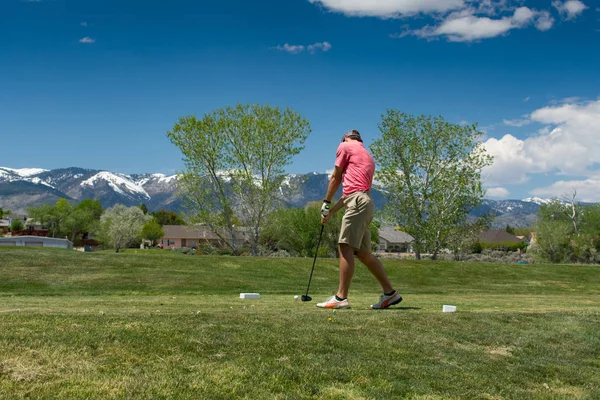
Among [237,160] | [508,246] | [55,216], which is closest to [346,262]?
[237,160]

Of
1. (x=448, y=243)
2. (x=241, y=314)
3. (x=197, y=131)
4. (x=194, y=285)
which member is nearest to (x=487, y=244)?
(x=448, y=243)

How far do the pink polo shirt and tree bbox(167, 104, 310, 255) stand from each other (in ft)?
105

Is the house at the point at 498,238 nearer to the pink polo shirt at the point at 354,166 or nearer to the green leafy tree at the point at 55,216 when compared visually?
the green leafy tree at the point at 55,216

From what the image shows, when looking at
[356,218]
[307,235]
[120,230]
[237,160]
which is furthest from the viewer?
[120,230]

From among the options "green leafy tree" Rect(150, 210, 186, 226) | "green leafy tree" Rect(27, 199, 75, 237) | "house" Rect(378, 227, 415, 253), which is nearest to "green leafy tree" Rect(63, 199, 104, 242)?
"green leafy tree" Rect(27, 199, 75, 237)

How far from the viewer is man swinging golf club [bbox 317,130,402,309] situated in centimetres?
864

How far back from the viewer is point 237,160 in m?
41.3

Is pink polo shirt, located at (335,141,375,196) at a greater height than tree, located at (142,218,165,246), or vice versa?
pink polo shirt, located at (335,141,375,196)

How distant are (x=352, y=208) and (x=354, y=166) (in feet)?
2.23

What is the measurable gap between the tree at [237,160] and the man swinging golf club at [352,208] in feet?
105

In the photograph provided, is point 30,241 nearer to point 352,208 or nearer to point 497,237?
point 352,208

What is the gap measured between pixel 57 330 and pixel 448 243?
134 feet

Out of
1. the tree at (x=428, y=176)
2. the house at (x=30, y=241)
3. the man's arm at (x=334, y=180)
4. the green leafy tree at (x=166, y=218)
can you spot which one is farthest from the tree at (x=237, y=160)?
the green leafy tree at (x=166, y=218)

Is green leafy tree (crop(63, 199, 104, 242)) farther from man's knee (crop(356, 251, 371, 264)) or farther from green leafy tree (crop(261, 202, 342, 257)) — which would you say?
man's knee (crop(356, 251, 371, 264))
